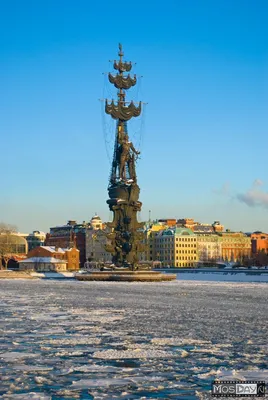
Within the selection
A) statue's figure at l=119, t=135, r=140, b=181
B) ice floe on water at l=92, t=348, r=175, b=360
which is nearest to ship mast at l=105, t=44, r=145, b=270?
statue's figure at l=119, t=135, r=140, b=181

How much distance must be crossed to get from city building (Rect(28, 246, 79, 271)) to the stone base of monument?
243ft

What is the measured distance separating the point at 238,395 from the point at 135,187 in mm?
86611

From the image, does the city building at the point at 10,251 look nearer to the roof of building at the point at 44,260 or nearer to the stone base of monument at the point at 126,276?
the roof of building at the point at 44,260

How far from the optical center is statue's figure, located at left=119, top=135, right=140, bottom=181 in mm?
98188

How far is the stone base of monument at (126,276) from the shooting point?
272 feet

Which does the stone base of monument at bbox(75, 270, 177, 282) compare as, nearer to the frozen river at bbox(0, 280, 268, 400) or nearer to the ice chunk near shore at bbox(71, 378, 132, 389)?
the frozen river at bbox(0, 280, 268, 400)

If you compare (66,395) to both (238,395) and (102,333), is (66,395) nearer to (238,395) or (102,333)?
(238,395)

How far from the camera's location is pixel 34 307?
101 feet

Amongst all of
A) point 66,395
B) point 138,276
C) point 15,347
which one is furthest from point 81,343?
point 138,276

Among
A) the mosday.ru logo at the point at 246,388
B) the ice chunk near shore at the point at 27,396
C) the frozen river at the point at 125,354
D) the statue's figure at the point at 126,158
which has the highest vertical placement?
the statue's figure at the point at 126,158

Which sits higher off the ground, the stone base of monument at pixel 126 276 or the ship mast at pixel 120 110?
the ship mast at pixel 120 110

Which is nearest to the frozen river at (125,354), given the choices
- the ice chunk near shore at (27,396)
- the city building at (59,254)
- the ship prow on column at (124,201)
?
the ice chunk near shore at (27,396)

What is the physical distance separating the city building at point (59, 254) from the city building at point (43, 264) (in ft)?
6.53

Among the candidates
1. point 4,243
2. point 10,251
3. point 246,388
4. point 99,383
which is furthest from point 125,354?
point 10,251
